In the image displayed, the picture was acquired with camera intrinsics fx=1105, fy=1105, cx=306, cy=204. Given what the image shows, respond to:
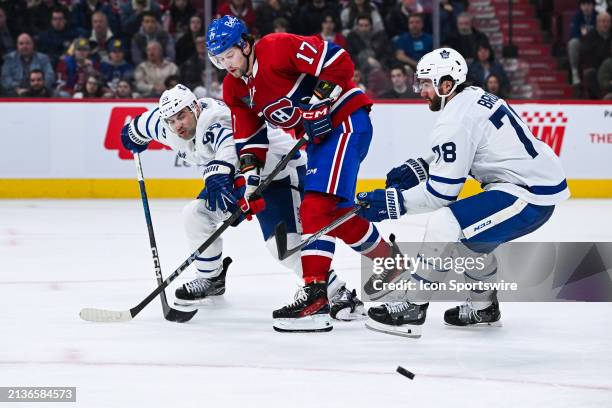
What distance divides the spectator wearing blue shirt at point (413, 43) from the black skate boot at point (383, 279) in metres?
4.81

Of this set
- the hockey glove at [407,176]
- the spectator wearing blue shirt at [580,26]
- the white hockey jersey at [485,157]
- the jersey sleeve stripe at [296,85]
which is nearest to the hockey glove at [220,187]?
the jersey sleeve stripe at [296,85]

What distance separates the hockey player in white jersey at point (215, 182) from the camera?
425 centimetres

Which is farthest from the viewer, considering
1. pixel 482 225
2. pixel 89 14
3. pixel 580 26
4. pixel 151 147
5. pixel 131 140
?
pixel 580 26

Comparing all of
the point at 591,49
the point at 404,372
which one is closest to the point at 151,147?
the point at 591,49

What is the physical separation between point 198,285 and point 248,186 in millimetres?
597

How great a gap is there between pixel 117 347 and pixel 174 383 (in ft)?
1.96

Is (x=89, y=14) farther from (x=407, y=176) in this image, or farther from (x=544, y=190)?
(x=544, y=190)

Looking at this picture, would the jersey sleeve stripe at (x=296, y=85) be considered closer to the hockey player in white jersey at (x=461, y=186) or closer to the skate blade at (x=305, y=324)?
the hockey player in white jersey at (x=461, y=186)

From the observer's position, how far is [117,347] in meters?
3.70

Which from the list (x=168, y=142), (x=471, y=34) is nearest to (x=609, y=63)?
(x=471, y=34)

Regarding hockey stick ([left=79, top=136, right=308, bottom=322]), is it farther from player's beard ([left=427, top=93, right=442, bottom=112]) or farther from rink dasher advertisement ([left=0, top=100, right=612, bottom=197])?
rink dasher advertisement ([left=0, top=100, right=612, bottom=197])

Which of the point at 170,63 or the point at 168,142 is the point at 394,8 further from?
the point at 168,142

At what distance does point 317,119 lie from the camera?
406 centimetres

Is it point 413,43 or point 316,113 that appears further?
point 413,43
